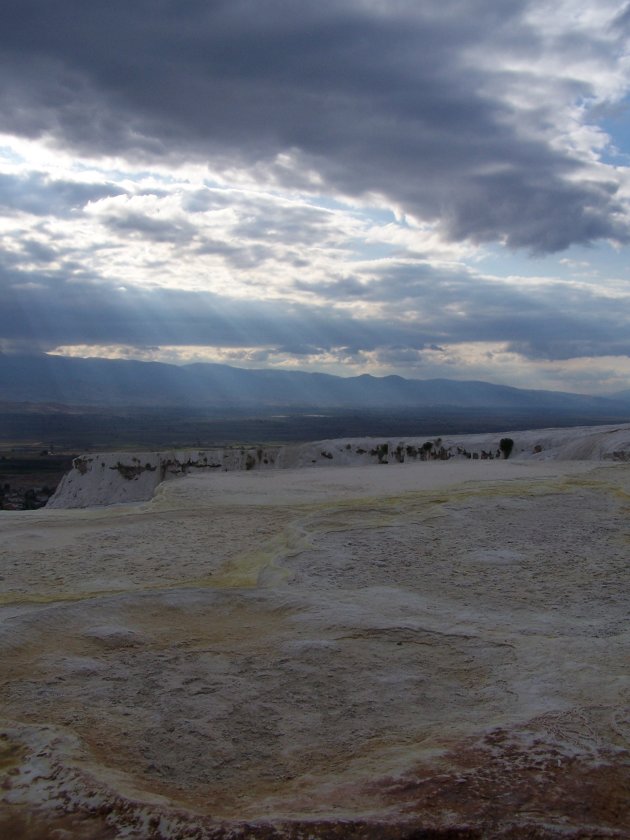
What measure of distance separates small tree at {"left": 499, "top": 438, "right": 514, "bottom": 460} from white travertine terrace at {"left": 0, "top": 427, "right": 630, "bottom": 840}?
8.55 meters

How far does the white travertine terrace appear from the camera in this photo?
2.32 meters

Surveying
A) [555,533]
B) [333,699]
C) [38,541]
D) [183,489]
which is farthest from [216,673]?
[183,489]

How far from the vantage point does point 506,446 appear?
15055mm

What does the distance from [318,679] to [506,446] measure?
1236 centimetres

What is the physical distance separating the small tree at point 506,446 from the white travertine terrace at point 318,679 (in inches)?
336

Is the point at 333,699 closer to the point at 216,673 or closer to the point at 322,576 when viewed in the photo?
the point at 216,673

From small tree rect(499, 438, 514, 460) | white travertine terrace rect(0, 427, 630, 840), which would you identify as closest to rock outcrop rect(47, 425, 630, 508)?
small tree rect(499, 438, 514, 460)

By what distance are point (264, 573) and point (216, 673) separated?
1573 mm

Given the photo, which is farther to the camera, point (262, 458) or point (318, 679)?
point (262, 458)

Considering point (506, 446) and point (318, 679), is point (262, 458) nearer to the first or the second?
point (506, 446)

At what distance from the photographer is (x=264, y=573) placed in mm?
4930

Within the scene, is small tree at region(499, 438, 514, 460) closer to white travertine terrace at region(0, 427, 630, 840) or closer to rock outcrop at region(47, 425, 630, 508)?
rock outcrop at region(47, 425, 630, 508)

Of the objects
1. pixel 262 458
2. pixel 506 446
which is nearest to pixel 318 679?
pixel 506 446

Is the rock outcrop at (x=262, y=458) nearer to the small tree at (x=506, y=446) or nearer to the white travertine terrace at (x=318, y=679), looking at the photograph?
the small tree at (x=506, y=446)
